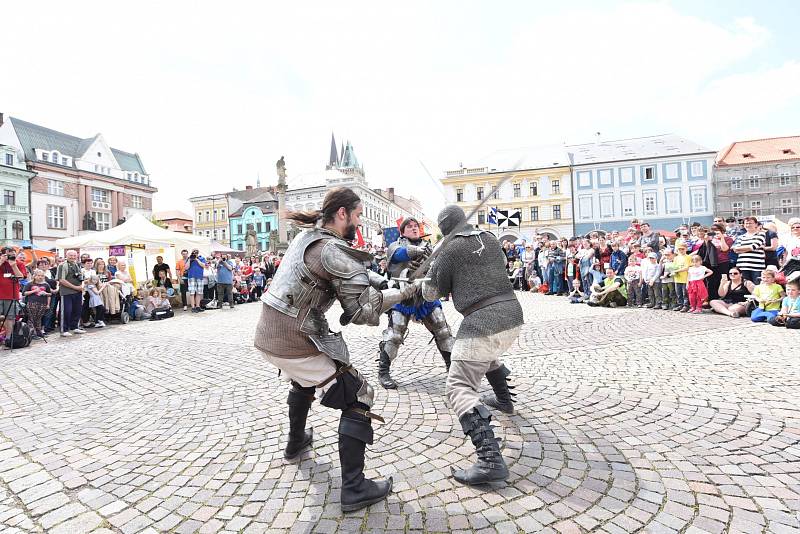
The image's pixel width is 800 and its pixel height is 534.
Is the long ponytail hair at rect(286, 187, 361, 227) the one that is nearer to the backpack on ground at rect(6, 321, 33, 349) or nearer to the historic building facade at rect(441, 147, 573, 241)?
the backpack on ground at rect(6, 321, 33, 349)

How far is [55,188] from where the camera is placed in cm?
4994

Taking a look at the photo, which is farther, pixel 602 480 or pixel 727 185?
pixel 727 185

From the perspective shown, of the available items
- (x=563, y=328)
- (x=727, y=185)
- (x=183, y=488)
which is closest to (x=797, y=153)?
(x=727, y=185)

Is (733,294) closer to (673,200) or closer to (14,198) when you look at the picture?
(673,200)

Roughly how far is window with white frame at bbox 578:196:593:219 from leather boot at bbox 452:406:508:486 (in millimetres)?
56975

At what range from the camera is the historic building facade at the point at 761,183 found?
5162cm

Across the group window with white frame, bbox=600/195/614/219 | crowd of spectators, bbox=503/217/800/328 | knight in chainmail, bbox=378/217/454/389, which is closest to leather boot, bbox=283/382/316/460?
knight in chainmail, bbox=378/217/454/389

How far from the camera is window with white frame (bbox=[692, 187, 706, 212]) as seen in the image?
51406 millimetres

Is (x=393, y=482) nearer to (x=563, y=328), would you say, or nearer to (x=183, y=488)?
(x=183, y=488)

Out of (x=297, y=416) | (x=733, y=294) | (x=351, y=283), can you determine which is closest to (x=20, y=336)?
(x=297, y=416)

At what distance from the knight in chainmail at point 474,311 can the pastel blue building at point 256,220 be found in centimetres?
7971

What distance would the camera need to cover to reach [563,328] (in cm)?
853

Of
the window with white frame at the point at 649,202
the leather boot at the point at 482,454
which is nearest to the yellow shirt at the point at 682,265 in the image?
the leather boot at the point at 482,454

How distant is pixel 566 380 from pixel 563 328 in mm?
3795
